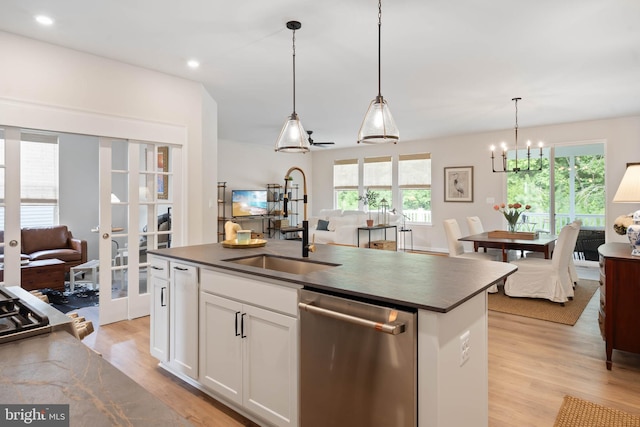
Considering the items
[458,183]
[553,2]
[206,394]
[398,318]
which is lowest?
[206,394]

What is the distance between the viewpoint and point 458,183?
26.2 feet

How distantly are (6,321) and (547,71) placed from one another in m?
4.85

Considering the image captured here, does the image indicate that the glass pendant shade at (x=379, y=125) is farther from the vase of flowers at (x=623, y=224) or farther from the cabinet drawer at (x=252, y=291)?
the vase of flowers at (x=623, y=224)

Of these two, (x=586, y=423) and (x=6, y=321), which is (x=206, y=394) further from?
(x=586, y=423)

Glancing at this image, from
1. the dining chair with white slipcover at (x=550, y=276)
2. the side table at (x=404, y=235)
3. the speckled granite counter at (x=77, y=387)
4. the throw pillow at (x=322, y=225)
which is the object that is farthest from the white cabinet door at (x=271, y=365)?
the side table at (x=404, y=235)

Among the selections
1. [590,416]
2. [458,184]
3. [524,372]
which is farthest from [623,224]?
[458,184]

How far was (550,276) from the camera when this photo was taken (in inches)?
172

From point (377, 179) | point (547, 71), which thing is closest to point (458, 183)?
point (377, 179)

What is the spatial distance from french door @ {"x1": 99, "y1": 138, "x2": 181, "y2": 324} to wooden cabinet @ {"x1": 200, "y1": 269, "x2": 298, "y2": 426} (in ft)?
6.63

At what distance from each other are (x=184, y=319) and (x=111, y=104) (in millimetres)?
2481

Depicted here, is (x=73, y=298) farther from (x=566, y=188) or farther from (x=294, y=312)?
(x=566, y=188)

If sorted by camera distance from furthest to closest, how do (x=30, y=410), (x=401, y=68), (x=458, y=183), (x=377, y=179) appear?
(x=377, y=179)
(x=458, y=183)
(x=401, y=68)
(x=30, y=410)

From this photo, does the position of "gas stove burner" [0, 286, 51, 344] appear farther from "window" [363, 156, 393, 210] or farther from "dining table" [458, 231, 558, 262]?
"window" [363, 156, 393, 210]

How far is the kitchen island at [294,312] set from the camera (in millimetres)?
1409
